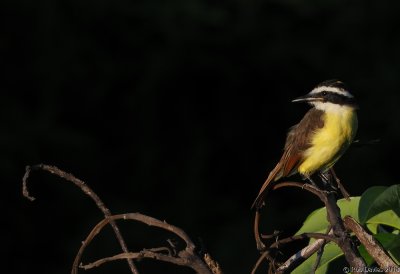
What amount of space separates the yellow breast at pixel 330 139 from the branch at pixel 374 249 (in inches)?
78.1

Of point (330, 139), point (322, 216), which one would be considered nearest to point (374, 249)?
point (322, 216)

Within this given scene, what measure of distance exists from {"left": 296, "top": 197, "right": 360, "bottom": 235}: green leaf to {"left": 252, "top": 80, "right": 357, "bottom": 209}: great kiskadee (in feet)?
4.65

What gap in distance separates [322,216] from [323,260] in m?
0.14

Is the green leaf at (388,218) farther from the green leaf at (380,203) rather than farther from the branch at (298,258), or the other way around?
the branch at (298,258)

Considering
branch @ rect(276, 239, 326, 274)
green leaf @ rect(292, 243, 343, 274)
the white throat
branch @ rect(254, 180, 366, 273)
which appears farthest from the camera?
the white throat

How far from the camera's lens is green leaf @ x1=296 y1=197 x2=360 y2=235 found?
5.62 feet

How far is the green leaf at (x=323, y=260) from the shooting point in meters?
1.59

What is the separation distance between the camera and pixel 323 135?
334cm

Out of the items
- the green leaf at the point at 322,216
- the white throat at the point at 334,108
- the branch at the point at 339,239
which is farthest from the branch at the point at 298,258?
the white throat at the point at 334,108

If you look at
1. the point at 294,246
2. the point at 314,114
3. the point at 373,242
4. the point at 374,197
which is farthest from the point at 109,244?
the point at 373,242

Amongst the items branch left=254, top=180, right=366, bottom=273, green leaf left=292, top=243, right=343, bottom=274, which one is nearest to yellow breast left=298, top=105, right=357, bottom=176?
green leaf left=292, top=243, right=343, bottom=274

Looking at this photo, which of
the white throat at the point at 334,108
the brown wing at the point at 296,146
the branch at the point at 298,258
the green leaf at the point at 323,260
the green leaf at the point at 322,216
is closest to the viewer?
the branch at the point at 298,258

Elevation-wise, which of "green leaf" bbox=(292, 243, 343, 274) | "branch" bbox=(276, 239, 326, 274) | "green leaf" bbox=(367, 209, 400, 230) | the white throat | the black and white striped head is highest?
the black and white striped head

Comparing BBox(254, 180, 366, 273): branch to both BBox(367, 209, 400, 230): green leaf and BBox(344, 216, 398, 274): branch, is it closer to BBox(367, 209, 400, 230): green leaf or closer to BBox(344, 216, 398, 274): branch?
BBox(344, 216, 398, 274): branch
